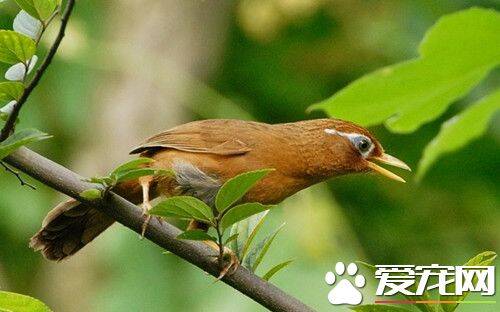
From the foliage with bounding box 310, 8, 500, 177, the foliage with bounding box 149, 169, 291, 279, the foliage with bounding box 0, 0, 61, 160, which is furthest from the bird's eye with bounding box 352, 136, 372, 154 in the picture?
the foliage with bounding box 310, 8, 500, 177

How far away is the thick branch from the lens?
6.00 ft

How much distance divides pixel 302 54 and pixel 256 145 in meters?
4.50

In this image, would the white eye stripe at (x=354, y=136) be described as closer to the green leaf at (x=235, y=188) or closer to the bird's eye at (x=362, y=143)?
the bird's eye at (x=362, y=143)

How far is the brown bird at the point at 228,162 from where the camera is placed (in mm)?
2877

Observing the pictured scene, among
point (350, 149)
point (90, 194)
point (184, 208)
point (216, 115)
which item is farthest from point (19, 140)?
point (216, 115)

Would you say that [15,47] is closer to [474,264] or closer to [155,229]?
[155,229]

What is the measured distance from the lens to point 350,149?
11.4 feet

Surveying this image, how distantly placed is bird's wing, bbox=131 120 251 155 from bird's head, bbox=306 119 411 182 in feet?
1.30

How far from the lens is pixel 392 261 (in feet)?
21.4

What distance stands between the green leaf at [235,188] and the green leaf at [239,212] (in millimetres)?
17

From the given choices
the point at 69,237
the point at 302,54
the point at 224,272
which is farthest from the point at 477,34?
the point at 302,54

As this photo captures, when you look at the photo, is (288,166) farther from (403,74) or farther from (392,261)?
(392,261)

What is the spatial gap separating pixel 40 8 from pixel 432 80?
36.6 inches

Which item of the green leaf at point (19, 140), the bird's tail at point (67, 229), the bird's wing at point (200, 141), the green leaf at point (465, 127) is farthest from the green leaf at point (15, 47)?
the bird's wing at point (200, 141)
